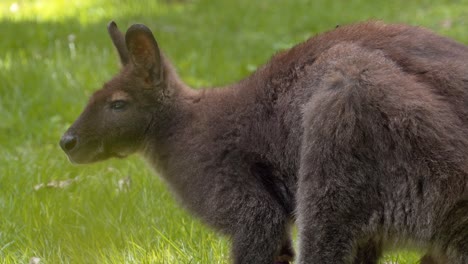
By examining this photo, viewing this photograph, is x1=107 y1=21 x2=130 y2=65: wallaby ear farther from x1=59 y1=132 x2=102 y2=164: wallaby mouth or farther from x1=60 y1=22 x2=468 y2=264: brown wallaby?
x1=59 y1=132 x2=102 y2=164: wallaby mouth

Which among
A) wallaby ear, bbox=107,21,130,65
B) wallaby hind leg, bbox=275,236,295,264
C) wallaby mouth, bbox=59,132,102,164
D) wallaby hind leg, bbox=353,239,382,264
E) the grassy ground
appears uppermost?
wallaby ear, bbox=107,21,130,65

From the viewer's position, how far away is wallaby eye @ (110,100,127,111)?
497 cm

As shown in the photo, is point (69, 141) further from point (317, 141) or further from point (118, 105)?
point (317, 141)

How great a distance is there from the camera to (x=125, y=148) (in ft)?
16.6

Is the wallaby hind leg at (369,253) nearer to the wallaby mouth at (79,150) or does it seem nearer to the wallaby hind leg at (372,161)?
the wallaby hind leg at (372,161)

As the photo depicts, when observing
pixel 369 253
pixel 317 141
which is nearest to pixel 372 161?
pixel 317 141

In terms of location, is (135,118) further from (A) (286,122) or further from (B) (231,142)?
(A) (286,122)

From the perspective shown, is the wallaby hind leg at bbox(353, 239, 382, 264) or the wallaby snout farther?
the wallaby snout

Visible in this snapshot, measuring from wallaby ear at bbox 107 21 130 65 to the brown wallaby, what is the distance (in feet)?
0.12

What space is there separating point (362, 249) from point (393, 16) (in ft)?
33.4

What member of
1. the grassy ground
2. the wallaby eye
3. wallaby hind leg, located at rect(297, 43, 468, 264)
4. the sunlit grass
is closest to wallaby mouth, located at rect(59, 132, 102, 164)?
the wallaby eye

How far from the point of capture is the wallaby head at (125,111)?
16.3 feet

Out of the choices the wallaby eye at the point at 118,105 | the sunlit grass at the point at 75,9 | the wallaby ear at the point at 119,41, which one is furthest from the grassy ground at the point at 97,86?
the wallaby ear at the point at 119,41

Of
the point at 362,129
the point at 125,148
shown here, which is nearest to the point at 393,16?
the point at 125,148
